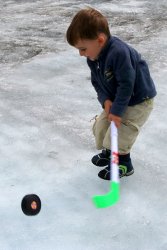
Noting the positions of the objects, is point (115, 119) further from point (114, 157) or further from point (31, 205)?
point (31, 205)

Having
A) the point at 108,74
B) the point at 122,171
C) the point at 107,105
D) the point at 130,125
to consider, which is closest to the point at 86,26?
the point at 108,74

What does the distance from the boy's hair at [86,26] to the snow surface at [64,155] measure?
2.74ft

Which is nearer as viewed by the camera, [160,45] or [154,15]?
[160,45]

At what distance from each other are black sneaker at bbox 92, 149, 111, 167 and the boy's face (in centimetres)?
68

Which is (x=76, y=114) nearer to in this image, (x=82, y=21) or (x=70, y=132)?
(x=70, y=132)

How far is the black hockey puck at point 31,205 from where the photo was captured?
238 cm

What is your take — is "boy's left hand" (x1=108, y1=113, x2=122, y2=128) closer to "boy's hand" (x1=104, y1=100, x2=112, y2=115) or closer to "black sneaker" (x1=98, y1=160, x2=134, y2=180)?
"boy's hand" (x1=104, y1=100, x2=112, y2=115)

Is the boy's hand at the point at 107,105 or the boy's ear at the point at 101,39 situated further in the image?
the boy's hand at the point at 107,105

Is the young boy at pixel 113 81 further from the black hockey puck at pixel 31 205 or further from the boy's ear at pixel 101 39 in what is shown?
the black hockey puck at pixel 31 205

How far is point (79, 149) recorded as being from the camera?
10.3 feet

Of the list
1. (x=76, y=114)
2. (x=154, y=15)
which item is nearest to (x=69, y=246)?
(x=76, y=114)

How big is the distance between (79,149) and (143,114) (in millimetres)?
567

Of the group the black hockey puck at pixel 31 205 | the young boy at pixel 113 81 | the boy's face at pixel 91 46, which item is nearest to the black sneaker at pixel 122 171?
the young boy at pixel 113 81

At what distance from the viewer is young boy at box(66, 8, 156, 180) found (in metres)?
2.42
